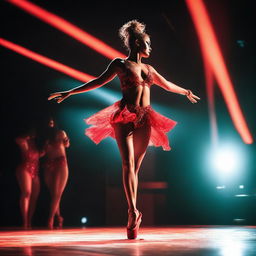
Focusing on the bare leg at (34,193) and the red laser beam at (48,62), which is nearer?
the bare leg at (34,193)

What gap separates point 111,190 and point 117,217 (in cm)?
43

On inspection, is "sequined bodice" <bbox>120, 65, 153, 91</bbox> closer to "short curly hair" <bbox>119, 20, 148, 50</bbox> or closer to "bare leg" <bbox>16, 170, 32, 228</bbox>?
Result: "short curly hair" <bbox>119, 20, 148, 50</bbox>

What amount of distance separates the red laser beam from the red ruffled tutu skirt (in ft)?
12.7

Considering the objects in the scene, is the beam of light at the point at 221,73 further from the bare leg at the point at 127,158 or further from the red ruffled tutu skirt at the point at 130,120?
the bare leg at the point at 127,158

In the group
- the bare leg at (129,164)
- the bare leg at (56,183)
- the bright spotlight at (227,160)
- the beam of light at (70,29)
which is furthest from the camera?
the bright spotlight at (227,160)

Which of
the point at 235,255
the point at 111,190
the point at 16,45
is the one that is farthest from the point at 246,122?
the point at 235,255

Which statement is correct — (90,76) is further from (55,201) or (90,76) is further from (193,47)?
(55,201)

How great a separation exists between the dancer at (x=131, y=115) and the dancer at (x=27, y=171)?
2.71m

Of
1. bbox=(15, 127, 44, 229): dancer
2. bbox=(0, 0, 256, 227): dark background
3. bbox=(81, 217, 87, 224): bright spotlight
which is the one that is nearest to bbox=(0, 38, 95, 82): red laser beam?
bbox=(0, 0, 256, 227): dark background

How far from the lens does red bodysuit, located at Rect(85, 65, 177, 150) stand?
135 inches

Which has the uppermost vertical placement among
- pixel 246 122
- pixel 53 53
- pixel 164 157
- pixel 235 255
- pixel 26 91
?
pixel 53 53

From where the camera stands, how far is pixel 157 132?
3730 mm

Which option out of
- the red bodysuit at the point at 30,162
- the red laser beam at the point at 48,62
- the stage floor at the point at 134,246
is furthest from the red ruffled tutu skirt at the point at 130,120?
the red laser beam at the point at 48,62

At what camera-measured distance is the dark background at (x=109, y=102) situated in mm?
7227
